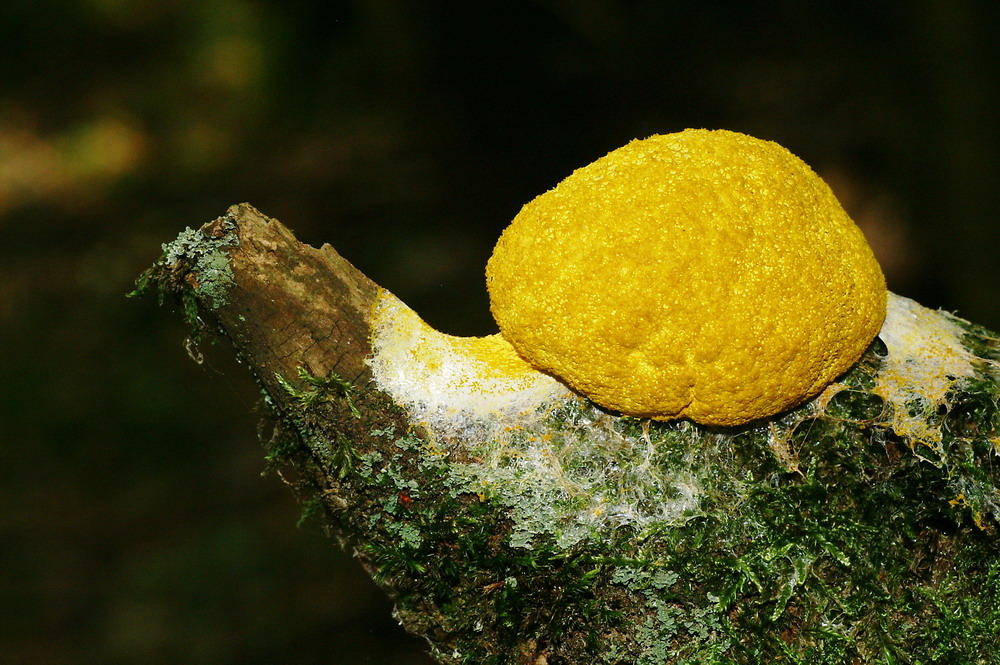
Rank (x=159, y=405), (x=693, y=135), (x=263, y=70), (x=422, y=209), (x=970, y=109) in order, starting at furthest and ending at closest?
1. (x=422, y=209)
2. (x=159, y=405)
3. (x=263, y=70)
4. (x=970, y=109)
5. (x=693, y=135)

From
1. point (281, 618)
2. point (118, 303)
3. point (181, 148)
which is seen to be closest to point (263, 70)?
point (181, 148)

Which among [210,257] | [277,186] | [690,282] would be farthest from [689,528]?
[277,186]

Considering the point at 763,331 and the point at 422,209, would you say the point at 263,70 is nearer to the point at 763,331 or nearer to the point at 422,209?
the point at 422,209

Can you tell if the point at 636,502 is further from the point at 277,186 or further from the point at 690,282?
the point at 277,186

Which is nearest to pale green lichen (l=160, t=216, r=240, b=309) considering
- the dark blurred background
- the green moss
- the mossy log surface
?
the mossy log surface

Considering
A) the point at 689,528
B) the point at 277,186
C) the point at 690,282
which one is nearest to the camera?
the point at 690,282

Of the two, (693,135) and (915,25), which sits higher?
(915,25)
